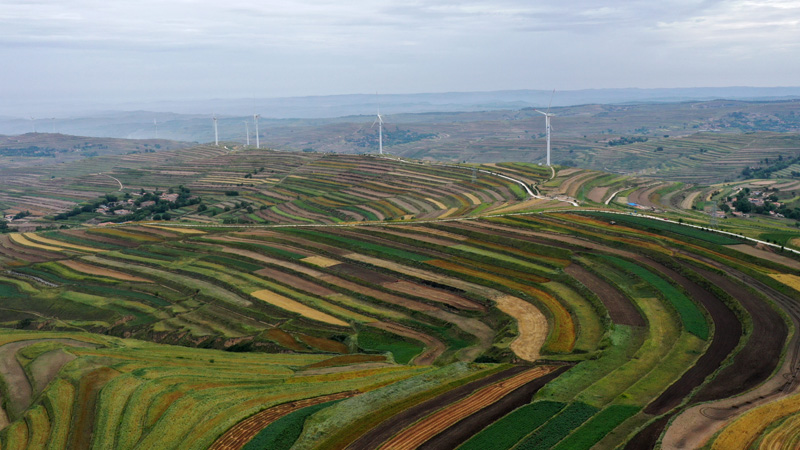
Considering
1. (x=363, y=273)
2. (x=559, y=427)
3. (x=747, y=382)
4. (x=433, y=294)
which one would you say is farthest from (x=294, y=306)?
(x=747, y=382)

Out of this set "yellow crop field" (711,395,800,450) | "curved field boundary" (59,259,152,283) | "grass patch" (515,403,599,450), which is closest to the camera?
"yellow crop field" (711,395,800,450)

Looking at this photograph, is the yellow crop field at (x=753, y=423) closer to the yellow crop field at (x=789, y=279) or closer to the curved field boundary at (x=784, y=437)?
the curved field boundary at (x=784, y=437)

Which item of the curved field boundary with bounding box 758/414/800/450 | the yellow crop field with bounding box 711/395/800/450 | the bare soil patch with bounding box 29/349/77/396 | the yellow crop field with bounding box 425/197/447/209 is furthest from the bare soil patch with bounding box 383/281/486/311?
the yellow crop field with bounding box 425/197/447/209

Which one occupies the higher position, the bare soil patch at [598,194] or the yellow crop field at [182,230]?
the bare soil patch at [598,194]

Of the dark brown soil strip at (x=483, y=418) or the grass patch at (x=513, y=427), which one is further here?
the dark brown soil strip at (x=483, y=418)

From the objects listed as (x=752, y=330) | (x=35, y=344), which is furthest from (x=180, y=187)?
(x=752, y=330)

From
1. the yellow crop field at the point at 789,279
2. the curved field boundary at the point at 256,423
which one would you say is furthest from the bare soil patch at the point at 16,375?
the yellow crop field at the point at 789,279

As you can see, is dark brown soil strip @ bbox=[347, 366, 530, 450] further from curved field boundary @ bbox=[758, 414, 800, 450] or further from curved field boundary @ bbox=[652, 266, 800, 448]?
curved field boundary @ bbox=[758, 414, 800, 450]
